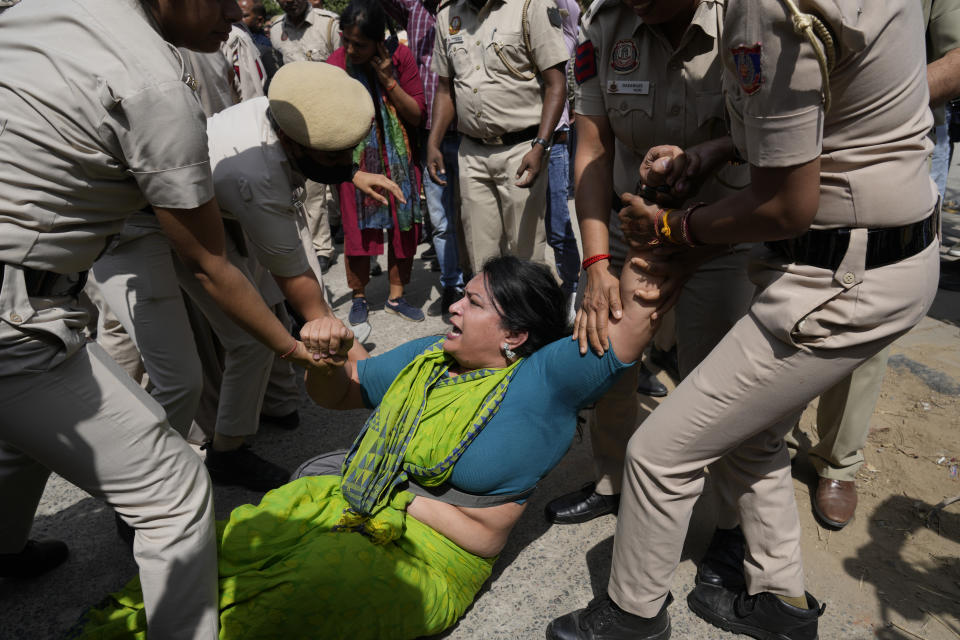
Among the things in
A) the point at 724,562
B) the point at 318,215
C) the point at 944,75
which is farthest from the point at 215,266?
the point at 318,215

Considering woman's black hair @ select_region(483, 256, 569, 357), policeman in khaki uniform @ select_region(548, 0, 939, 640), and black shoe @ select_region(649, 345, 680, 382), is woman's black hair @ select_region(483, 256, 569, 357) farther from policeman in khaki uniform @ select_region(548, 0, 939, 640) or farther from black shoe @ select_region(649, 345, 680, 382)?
black shoe @ select_region(649, 345, 680, 382)

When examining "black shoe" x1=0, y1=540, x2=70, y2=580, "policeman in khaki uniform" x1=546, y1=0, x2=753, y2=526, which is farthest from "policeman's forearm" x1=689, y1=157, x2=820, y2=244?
"black shoe" x1=0, y1=540, x2=70, y2=580

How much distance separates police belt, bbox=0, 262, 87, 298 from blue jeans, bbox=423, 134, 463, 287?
308 cm

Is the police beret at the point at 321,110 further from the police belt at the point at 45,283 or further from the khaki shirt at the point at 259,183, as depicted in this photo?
the police belt at the point at 45,283

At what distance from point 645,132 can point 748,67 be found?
811mm

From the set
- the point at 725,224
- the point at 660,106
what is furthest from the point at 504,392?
→ the point at 660,106

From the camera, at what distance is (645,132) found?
2150 mm

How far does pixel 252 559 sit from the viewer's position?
1966mm

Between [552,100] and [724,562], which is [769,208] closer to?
[724,562]

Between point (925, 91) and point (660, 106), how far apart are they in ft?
2.51

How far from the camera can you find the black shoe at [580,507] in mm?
2617

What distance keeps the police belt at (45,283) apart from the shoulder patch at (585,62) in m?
1.62

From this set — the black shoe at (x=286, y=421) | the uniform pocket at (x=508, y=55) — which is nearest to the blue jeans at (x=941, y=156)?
the uniform pocket at (x=508, y=55)

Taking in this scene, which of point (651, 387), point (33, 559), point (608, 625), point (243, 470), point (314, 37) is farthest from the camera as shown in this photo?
point (314, 37)
